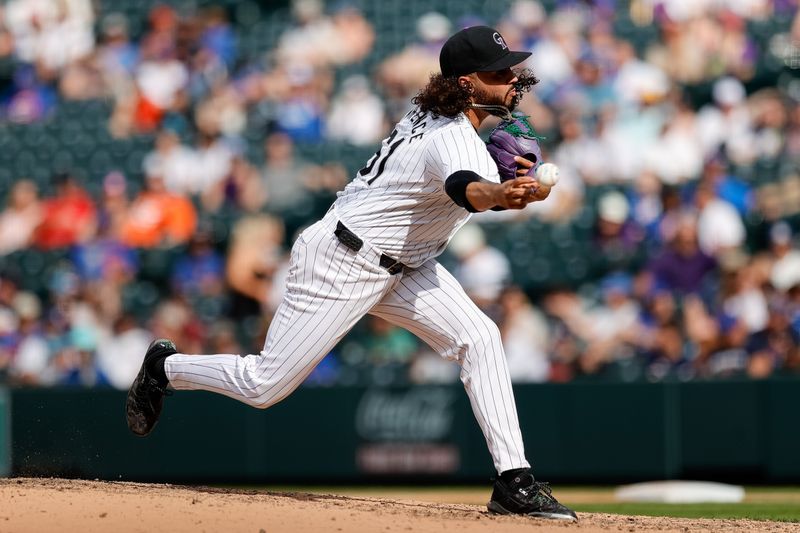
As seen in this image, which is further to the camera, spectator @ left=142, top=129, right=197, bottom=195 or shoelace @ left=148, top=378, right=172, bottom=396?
spectator @ left=142, top=129, right=197, bottom=195

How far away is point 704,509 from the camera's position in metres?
7.75

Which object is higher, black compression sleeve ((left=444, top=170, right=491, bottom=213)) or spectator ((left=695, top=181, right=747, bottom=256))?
→ spectator ((left=695, top=181, right=747, bottom=256))

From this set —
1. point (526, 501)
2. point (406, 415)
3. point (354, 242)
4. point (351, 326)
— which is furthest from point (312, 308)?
point (406, 415)

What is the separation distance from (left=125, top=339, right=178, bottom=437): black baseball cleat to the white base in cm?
396

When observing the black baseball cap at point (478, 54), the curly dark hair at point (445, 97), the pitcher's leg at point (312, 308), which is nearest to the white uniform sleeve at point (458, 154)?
the curly dark hair at point (445, 97)

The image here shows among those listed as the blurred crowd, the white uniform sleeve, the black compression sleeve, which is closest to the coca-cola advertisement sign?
the blurred crowd

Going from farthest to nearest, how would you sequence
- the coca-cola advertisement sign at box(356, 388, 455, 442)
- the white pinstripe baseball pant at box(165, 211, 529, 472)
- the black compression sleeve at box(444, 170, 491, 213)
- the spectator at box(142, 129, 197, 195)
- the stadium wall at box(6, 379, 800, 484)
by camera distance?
the spectator at box(142, 129, 197, 195), the coca-cola advertisement sign at box(356, 388, 455, 442), the stadium wall at box(6, 379, 800, 484), the white pinstripe baseball pant at box(165, 211, 529, 472), the black compression sleeve at box(444, 170, 491, 213)

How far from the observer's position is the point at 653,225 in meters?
10.6

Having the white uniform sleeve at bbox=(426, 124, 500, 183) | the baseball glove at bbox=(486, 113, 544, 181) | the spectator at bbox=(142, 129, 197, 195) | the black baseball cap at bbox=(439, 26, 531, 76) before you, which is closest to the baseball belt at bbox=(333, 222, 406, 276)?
the white uniform sleeve at bbox=(426, 124, 500, 183)

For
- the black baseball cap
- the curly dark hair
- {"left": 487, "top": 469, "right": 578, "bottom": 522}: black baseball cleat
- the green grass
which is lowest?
the green grass

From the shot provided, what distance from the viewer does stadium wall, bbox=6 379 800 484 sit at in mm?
9664

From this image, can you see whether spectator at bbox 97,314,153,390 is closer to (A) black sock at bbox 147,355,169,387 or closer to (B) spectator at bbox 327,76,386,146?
(B) spectator at bbox 327,76,386,146

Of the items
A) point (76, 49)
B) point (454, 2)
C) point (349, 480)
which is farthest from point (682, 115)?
point (76, 49)

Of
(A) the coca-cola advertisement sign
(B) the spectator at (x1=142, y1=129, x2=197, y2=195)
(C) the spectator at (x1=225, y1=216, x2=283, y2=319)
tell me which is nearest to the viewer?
(A) the coca-cola advertisement sign
